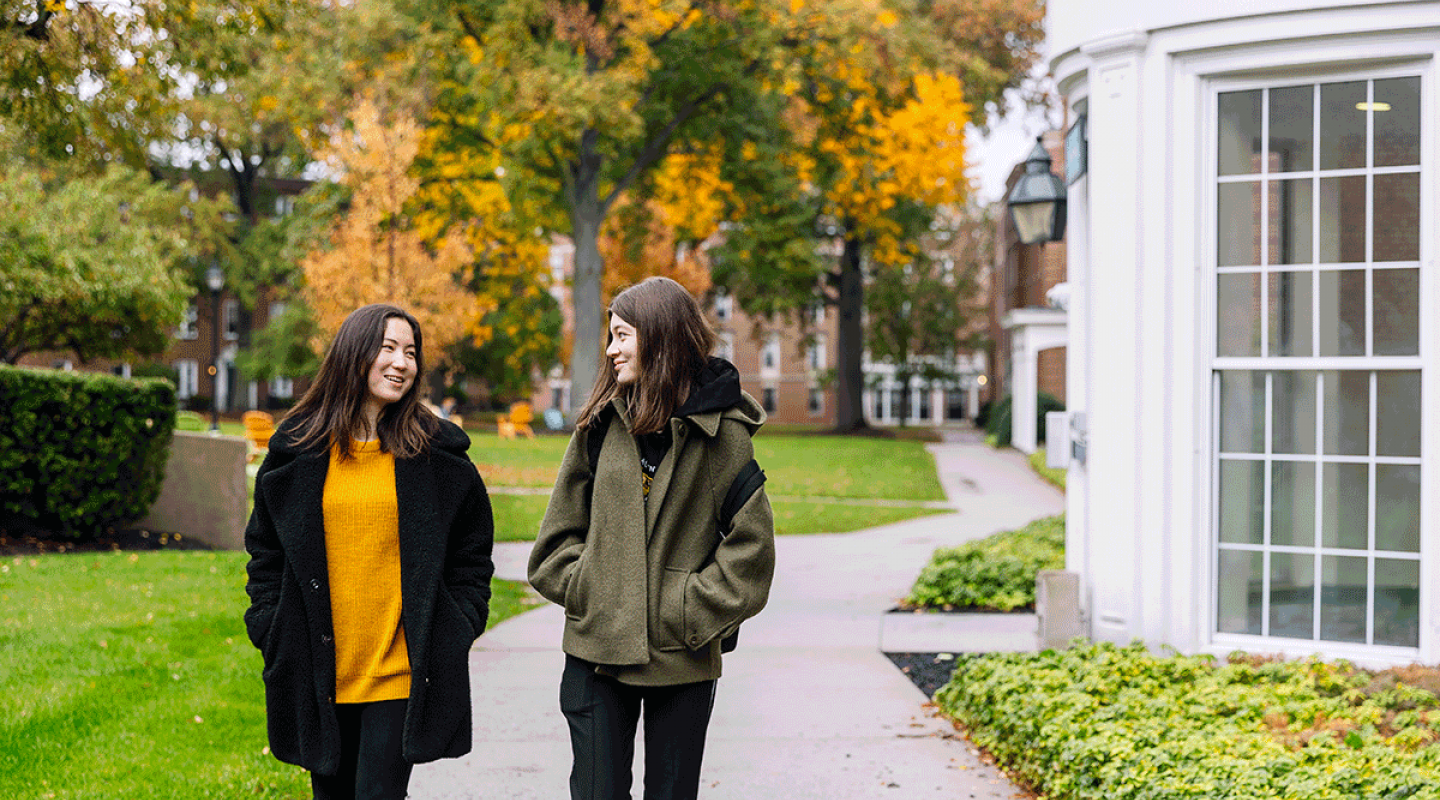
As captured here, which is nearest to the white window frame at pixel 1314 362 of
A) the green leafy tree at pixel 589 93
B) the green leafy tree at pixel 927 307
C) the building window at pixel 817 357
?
the green leafy tree at pixel 589 93

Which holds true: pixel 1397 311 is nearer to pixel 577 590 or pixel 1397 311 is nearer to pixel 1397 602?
pixel 1397 602

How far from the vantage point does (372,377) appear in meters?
3.44

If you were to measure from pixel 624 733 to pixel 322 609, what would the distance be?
0.82 metres

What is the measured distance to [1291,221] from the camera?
21.2 ft

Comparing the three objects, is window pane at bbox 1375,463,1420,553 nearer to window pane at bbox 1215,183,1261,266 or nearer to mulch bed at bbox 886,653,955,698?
window pane at bbox 1215,183,1261,266

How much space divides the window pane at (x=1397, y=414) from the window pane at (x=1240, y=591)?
0.82 meters

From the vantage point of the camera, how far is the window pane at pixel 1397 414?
6227 mm

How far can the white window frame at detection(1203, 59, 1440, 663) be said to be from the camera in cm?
611

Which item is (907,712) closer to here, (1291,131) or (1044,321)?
(1291,131)

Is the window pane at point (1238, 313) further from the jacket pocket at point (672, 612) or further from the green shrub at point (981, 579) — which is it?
the jacket pocket at point (672, 612)

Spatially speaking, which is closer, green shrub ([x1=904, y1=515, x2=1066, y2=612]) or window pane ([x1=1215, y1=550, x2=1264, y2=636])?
window pane ([x1=1215, y1=550, x2=1264, y2=636])

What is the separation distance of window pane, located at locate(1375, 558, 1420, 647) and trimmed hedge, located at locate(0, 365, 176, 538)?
9.43 metres

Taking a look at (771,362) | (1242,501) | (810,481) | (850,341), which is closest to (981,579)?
(1242,501)

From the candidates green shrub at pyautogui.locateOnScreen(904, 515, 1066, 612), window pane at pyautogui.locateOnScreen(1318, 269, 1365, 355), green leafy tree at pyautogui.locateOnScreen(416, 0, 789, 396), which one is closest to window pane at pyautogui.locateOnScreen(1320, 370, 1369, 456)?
window pane at pyautogui.locateOnScreen(1318, 269, 1365, 355)
